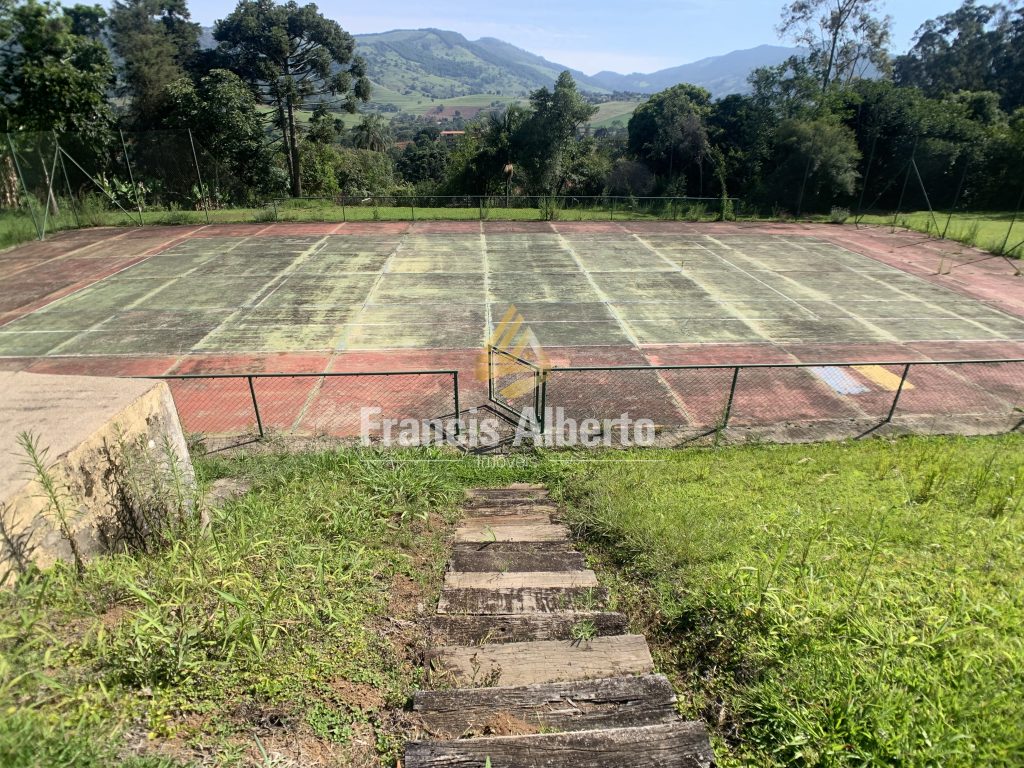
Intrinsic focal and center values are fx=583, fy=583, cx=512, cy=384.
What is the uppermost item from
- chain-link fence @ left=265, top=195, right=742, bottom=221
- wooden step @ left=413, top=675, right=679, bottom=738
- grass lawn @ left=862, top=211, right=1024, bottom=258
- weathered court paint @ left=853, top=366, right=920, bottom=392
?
wooden step @ left=413, top=675, right=679, bottom=738

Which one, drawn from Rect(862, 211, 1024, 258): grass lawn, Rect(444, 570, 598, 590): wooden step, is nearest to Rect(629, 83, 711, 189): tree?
Rect(862, 211, 1024, 258): grass lawn

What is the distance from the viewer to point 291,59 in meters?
33.8

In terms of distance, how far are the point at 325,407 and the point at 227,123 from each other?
24.1 metres

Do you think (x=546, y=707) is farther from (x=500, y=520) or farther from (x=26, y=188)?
(x=26, y=188)

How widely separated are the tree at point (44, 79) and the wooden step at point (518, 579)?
2885 cm

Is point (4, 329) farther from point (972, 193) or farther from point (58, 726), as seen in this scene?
point (972, 193)

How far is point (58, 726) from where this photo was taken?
7.60ft

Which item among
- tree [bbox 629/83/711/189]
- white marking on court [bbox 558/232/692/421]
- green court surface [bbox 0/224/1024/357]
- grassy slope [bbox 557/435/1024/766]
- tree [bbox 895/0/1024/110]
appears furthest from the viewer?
tree [bbox 895/0/1024/110]

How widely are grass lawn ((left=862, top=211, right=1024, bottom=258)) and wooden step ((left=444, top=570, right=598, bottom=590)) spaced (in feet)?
76.6

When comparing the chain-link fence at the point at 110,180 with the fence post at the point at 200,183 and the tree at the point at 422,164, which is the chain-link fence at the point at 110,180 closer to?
the fence post at the point at 200,183

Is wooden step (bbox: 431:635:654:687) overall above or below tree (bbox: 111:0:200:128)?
below

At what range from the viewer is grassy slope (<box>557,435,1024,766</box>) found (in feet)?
8.94

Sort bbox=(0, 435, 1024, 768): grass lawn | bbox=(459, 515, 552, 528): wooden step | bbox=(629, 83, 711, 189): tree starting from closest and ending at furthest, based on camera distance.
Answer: bbox=(0, 435, 1024, 768): grass lawn < bbox=(459, 515, 552, 528): wooden step < bbox=(629, 83, 711, 189): tree

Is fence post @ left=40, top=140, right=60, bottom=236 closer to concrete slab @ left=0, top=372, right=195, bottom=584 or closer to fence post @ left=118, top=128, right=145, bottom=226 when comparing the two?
fence post @ left=118, top=128, right=145, bottom=226
